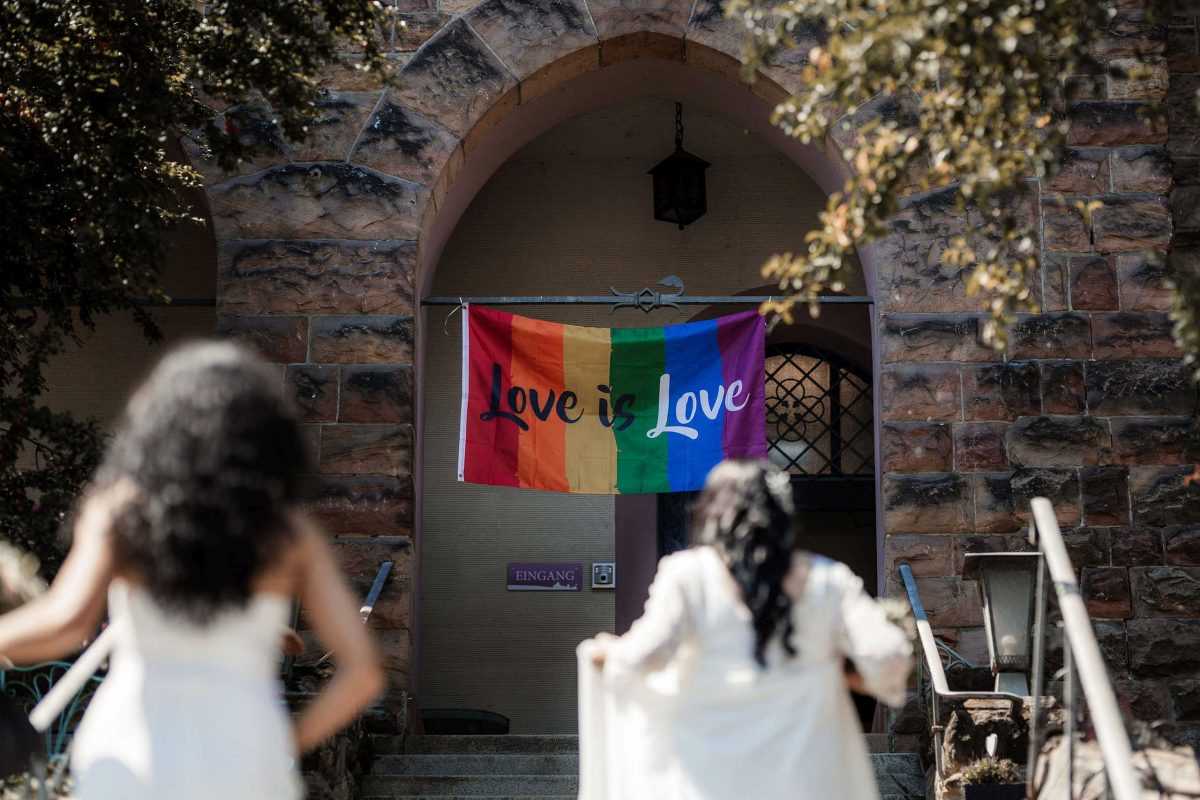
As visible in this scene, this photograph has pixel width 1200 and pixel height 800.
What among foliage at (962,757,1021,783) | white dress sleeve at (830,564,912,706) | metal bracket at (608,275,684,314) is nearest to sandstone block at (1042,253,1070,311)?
metal bracket at (608,275,684,314)

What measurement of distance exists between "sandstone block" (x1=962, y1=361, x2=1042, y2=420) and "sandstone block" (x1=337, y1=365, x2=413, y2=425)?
3.11 metres

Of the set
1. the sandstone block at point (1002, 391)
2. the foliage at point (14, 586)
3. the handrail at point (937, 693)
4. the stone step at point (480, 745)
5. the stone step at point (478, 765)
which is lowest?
the stone step at point (478, 765)

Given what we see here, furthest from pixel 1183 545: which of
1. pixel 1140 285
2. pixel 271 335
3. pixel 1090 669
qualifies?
pixel 271 335

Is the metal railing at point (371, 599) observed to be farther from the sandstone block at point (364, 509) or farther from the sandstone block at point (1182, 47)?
the sandstone block at point (1182, 47)

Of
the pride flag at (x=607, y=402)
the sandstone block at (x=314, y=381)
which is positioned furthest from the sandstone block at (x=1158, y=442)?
the sandstone block at (x=314, y=381)

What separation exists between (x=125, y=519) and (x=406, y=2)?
5937 mm

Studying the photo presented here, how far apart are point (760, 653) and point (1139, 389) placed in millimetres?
4834

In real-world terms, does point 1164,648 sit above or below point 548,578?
below

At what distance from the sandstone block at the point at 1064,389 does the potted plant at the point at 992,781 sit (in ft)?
8.62

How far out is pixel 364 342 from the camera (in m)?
7.29

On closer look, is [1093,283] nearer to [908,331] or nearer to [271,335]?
[908,331]

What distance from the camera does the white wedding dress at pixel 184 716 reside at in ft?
7.52

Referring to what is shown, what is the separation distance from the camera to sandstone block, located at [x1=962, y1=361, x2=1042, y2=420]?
7.08m

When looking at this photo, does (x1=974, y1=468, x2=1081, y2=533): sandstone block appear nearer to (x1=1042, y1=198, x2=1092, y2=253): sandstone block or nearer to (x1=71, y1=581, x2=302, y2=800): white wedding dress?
(x1=1042, y1=198, x2=1092, y2=253): sandstone block
